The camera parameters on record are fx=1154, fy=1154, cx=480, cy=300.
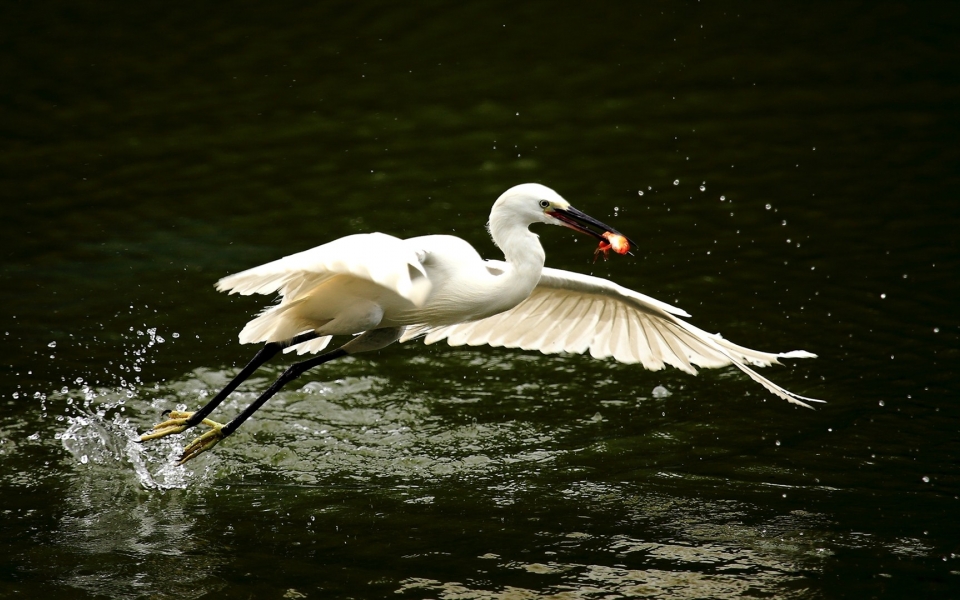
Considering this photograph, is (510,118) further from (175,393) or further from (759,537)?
(759,537)

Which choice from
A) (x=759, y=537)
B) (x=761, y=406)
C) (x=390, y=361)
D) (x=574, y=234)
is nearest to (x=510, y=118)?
(x=574, y=234)

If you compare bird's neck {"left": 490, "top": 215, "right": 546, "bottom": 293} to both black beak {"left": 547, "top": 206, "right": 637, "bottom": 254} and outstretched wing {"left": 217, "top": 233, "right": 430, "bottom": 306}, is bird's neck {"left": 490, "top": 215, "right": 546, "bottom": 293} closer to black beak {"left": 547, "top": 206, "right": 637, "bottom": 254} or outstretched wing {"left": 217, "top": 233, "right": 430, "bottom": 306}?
black beak {"left": 547, "top": 206, "right": 637, "bottom": 254}

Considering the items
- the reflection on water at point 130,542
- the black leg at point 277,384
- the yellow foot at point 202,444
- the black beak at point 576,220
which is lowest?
the reflection on water at point 130,542

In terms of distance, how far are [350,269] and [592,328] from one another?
2.62 meters

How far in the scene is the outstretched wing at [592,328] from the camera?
6812 millimetres

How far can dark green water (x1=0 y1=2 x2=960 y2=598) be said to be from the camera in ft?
19.1

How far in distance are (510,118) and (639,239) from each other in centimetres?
221

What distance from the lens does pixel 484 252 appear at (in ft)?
31.6

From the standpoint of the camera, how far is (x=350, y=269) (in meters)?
5.02

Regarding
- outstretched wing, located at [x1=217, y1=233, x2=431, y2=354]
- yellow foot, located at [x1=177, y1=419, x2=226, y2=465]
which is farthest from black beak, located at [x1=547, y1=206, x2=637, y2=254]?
yellow foot, located at [x1=177, y1=419, x2=226, y2=465]

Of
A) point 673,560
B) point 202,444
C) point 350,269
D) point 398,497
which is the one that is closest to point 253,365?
point 202,444

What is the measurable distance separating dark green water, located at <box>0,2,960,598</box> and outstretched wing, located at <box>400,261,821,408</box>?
590 millimetres

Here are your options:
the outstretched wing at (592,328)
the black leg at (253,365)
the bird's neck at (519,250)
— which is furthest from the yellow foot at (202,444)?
the bird's neck at (519,250)

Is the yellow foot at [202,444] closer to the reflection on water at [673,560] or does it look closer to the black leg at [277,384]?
the black leg at [277,384]
